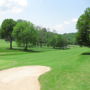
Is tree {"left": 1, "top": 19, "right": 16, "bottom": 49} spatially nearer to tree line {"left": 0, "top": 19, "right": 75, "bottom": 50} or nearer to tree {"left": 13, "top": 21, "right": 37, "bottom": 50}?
tree line {"left": 0, "top": 19, "right": 75, "bottom": 50}

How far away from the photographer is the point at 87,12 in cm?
3997

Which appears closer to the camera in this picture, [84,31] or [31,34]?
[84,31]

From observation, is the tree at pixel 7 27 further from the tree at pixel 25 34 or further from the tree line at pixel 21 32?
the tree at pixel 25 34

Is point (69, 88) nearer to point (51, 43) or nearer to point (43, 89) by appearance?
point (43, 89)

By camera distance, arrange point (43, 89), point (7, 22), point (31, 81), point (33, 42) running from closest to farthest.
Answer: point (43, 89)
point (31, 81)
point (33, 42)
point (7, 22)

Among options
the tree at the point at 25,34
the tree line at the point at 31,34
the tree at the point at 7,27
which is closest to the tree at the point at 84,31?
the tree line at the point at 31,34

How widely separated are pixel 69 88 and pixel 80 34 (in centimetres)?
2975

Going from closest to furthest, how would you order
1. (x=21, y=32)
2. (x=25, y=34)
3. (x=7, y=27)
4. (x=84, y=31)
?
1. (x=84, y=31)
2. (x=25, y=34)
3. (x=21, y=32)
4. (x=7, y=27)

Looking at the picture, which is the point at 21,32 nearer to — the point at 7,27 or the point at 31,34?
the point at 31,34

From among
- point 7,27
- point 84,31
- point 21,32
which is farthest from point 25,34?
point 84,31

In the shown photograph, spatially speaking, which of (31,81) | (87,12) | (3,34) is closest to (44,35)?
(3,34)

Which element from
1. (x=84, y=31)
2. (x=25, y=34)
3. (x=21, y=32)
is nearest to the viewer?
(x=84, y=31)

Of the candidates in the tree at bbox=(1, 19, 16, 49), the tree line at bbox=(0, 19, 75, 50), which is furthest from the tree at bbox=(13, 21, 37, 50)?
the tree at bbox=(1, 19, 16, 49)

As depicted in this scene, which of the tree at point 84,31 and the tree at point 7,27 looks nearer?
the tree at point 84,31
